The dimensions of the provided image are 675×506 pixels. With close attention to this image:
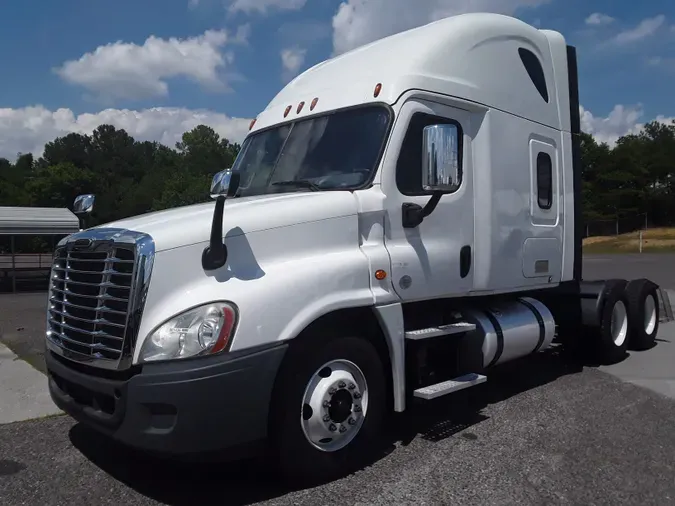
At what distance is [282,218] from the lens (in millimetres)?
4141

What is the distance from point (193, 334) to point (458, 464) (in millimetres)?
2165

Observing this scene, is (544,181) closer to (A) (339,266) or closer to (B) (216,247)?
(A) (339,266)

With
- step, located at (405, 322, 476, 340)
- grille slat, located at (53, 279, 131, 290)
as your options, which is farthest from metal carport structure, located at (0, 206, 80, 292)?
step, located at (405, 322, 476, 340)

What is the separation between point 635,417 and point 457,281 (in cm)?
208

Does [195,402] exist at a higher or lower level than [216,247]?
lower

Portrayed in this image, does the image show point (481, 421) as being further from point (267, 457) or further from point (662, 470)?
point (267, 457)

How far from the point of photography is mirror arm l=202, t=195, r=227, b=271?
3.75 meters

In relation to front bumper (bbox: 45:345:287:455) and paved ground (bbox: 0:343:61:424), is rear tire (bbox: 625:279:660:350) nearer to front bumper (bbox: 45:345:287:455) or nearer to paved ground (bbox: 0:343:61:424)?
front bumper (bbox: 45:345:287:455)

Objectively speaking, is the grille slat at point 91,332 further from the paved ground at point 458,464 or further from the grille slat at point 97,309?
the paved ground at point 458,464

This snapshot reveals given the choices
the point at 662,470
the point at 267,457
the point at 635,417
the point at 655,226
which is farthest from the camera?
the point at 655,226

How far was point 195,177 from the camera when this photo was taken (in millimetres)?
48625

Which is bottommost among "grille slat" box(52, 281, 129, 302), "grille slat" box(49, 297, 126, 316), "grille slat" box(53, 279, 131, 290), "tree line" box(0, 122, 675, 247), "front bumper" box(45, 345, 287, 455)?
"front bumper" box(45, 345, 287, 455)

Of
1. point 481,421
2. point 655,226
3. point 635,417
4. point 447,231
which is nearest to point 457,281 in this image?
point 447,231

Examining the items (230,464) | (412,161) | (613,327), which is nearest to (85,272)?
(230,464)
